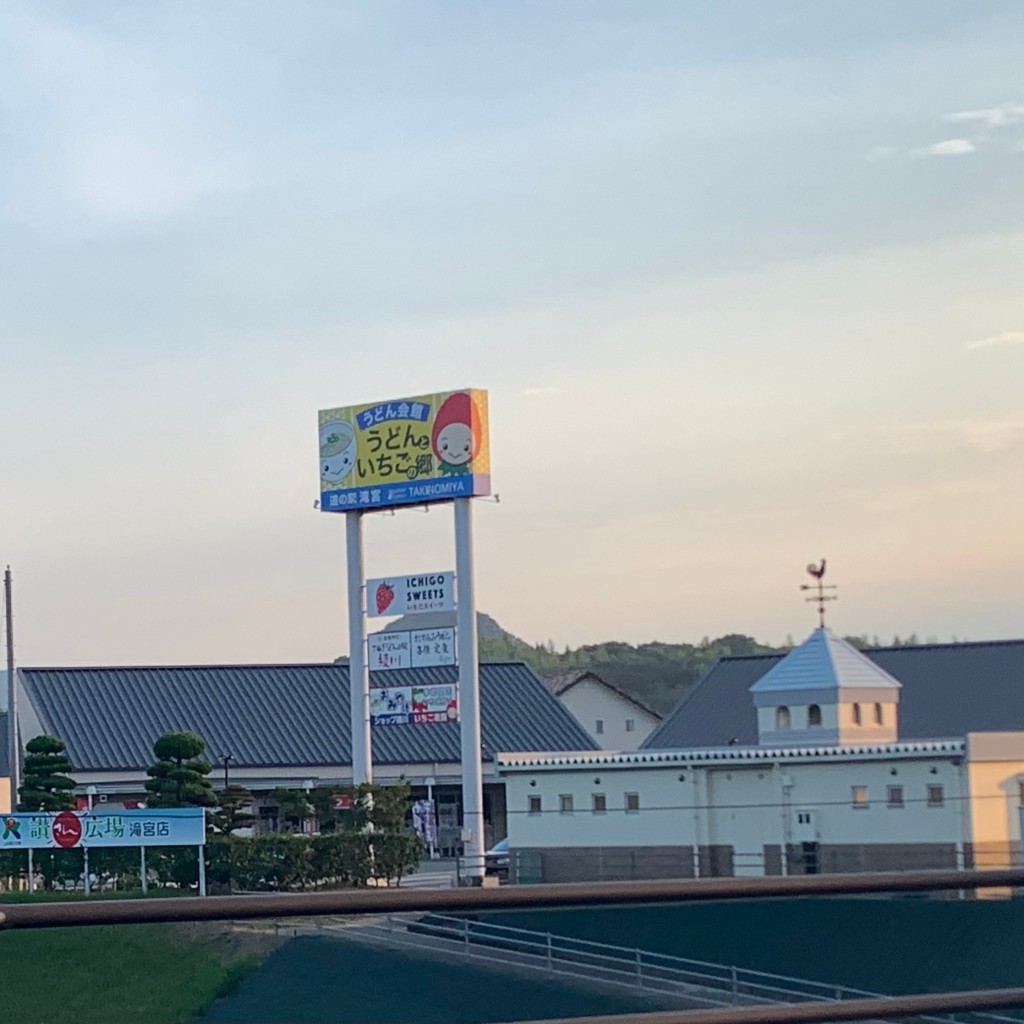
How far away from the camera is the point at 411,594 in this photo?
3309 centimetres

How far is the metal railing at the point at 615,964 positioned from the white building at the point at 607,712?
161 ft

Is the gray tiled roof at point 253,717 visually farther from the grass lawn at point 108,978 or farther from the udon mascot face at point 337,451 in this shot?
the grass lawn at point 108,978

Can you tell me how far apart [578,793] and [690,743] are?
1216cm

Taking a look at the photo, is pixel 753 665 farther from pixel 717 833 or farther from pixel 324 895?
pixel 324 895

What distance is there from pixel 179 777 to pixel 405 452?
741 cm

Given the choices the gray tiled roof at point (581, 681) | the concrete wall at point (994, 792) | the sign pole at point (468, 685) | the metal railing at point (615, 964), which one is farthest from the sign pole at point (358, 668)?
the gray tiled roof at point (581, 681)

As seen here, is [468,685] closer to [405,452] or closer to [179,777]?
[405,452]

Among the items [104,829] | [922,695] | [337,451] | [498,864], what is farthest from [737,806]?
[104,829]

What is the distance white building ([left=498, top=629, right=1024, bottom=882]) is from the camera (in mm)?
29828

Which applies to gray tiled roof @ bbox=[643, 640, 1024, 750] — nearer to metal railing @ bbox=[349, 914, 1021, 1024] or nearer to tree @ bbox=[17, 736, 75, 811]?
tree @ bbox=[17, 736, 75, 811]

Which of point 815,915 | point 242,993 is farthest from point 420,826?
point 815,915

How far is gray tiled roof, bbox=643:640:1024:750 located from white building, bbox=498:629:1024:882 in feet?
25.5

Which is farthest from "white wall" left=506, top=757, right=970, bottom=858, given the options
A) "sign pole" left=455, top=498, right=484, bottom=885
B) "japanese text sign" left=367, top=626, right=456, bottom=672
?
"japanese text sign" left=367, top=626, right=456, bottom=672

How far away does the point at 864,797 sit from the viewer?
30.8m
